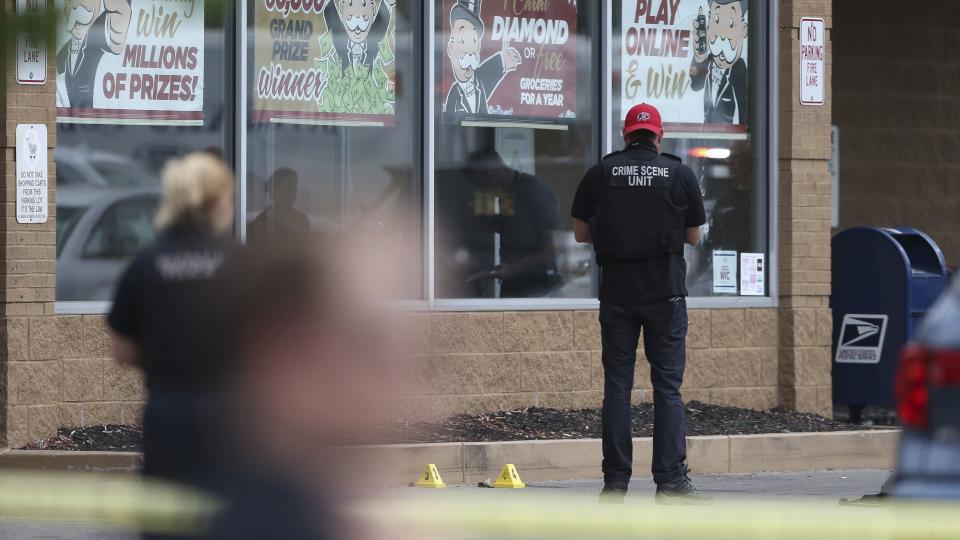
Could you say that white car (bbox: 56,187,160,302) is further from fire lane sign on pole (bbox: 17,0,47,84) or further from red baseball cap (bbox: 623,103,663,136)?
fire lane sign on pole (bbox: 17,0,47,84)

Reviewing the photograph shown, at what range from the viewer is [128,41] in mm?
10680

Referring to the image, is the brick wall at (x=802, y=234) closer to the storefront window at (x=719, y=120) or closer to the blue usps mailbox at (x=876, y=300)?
the storefront window at (x=719, y=120)

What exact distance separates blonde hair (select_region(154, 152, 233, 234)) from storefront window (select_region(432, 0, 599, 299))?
7395 mm

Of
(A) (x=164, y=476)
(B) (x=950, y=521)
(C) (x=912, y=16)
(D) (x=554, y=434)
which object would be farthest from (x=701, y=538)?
(C) (x=912, y=16)

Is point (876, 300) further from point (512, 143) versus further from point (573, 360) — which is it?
point (512, 143)

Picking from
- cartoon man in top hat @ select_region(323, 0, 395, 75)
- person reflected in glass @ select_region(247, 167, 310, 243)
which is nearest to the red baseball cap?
person reflected in glass @ select_region(247, 167, 310, 243)

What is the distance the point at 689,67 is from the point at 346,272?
368 inches

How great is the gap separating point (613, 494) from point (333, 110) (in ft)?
13.1

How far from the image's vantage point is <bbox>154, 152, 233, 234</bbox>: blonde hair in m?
4.02

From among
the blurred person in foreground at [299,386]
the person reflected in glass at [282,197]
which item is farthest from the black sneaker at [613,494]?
the blurred person in foreground at [299,386]

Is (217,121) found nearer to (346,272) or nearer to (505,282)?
(505,282)

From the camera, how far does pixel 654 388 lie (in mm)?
8516

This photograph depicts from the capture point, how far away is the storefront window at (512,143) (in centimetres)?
1159

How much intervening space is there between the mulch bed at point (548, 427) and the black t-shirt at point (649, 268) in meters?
1.72
